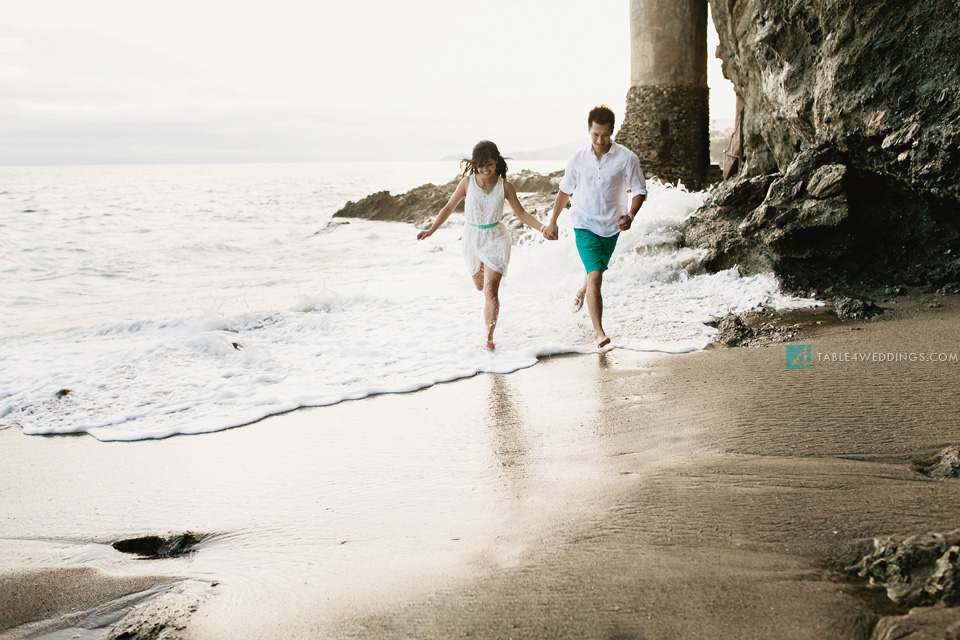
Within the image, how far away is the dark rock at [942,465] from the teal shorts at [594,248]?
3.10 meters

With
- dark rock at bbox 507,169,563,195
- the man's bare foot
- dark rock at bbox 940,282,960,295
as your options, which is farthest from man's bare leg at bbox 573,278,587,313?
dark rock at bbox 507,169,563,195

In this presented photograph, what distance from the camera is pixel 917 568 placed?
5.70 feet

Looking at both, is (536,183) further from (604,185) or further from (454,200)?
(604,185)

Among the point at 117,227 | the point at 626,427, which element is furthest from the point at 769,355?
the point at 117,227

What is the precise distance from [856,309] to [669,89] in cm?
1098

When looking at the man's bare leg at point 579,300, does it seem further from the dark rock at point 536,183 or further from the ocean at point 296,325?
the dark rock at point 536,183

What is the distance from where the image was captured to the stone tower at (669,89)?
47.1 ft

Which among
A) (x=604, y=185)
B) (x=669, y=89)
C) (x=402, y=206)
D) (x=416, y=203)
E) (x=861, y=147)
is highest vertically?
(x=669, y=89)

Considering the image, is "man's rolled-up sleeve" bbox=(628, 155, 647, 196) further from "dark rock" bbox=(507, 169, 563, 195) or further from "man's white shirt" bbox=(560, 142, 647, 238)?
"dark rock" bbox=(507, 169, 563, 195)

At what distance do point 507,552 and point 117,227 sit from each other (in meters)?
21.3

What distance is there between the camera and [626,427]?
3.46 metres

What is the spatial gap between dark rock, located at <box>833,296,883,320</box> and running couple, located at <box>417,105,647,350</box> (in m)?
1.78

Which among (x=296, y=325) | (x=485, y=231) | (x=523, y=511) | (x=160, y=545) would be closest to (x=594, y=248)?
(x=485, y=231)

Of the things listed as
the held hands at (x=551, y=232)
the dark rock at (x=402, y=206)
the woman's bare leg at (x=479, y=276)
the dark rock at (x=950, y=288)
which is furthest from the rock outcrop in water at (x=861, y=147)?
the dark rock at (x=402, y=206)
